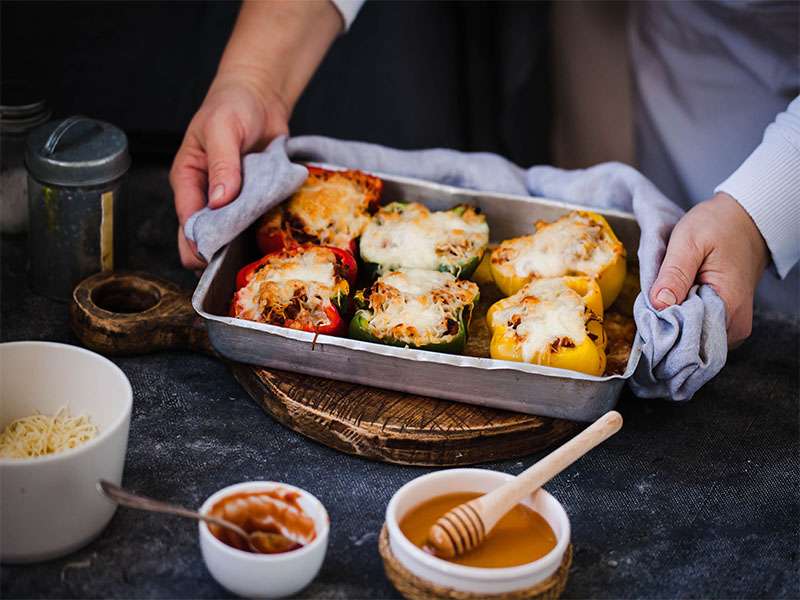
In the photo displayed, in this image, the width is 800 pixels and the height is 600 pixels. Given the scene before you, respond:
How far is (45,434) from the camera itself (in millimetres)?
1297

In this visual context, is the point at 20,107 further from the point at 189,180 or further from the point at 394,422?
the point at 394,422

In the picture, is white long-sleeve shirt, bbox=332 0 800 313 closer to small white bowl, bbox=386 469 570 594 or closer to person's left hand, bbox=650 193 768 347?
person's left hand, bbox=650 193 768 347

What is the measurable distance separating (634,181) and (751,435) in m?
0.51

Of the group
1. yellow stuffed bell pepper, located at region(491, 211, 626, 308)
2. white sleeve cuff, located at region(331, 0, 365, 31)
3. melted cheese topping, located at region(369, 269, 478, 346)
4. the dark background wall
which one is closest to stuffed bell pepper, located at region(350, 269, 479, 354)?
melted cheese topping, located at region(369, 269, 478, 346)

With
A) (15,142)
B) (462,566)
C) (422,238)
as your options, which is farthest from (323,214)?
(462,566)

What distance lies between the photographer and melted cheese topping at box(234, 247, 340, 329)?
153cm

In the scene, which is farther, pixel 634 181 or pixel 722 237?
pixel 634 181

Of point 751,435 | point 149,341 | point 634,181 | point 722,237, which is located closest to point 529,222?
point 634,181

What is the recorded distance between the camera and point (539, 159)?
3.05m

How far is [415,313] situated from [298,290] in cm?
18

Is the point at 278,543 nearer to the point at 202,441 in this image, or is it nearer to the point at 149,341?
the point at 202,441

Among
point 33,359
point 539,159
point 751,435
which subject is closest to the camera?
point 33,359

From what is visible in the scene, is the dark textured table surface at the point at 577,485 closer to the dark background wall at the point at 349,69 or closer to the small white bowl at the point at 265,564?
the small white bowl at the point at 265,564

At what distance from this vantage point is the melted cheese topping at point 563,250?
5.48 ft
